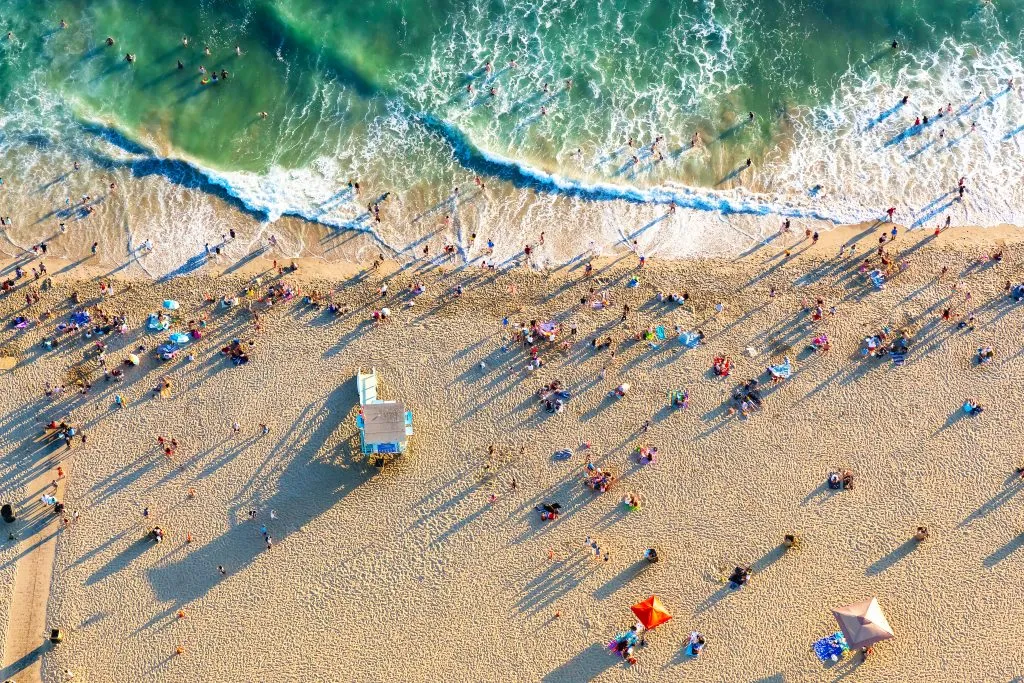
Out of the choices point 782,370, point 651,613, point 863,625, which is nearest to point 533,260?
point 782,370

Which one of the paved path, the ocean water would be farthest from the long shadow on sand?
the ocean water

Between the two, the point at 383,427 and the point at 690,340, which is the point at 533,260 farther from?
the point at 383,427

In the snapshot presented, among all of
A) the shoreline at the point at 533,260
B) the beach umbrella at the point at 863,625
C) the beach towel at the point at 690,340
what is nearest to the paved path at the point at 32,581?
the shoreline at the point at 533,260

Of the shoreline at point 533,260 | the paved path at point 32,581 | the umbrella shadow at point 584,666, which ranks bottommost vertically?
the umbrella shadow at point 584,666

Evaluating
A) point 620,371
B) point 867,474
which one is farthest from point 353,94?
point 867,474

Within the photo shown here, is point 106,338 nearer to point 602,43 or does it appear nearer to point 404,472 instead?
point 404,472

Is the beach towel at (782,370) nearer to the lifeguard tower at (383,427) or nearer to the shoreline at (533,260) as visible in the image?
the shoreline at (533,260)

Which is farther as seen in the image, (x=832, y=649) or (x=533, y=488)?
(x=533, y=488)
